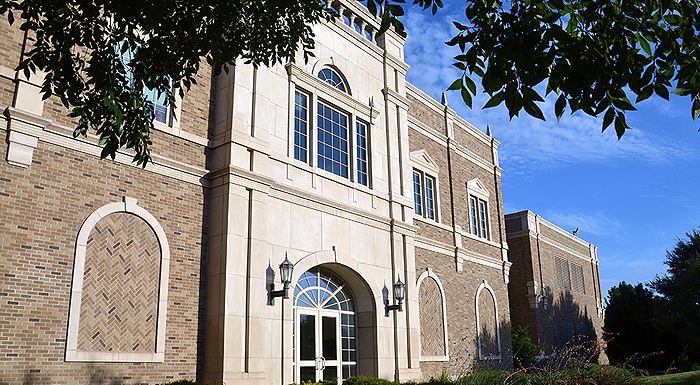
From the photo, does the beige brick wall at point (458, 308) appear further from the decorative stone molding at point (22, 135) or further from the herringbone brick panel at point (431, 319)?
the decorative stone molding at point (22, 135)

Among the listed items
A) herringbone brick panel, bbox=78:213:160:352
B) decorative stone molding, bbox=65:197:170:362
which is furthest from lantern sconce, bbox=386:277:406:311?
herringbone brick panel, bbox=78:213:160:352

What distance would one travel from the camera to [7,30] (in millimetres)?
9633

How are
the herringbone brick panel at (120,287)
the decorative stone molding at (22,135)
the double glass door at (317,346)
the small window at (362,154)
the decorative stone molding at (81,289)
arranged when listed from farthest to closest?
the small window at (362,154) < the double glass door at (317,346) < the herringbone brick panel at (120,287) < the decorative stone molding at (81,289) < the decorative stone molding at (22,135)

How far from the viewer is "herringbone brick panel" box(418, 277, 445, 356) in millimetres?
18094

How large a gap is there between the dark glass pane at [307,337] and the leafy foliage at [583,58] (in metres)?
9.37

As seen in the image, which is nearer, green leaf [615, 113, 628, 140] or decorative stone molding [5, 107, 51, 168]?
green leaf [615, 113, 628, 140]

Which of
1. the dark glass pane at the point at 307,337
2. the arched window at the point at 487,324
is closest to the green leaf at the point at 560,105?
the dark glass pane at the point at 307,337

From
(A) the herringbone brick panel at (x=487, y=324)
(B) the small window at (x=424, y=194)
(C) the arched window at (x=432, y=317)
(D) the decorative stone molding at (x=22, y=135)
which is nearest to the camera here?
(D) the decorative stone molding at (x=22, y=135)

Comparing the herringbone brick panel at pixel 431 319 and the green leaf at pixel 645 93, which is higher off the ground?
the green leaf at pixel 645 93

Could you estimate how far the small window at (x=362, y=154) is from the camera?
16141 mm

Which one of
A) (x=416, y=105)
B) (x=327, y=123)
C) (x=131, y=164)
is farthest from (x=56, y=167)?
(x=416, y=105)

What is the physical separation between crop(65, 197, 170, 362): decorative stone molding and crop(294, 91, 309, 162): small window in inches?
169

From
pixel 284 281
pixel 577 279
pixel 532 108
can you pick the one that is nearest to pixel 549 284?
pixel 577 279

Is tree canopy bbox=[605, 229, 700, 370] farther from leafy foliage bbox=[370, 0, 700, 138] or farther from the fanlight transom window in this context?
leafy foliage bbox=[370, 0, 700, 138]
